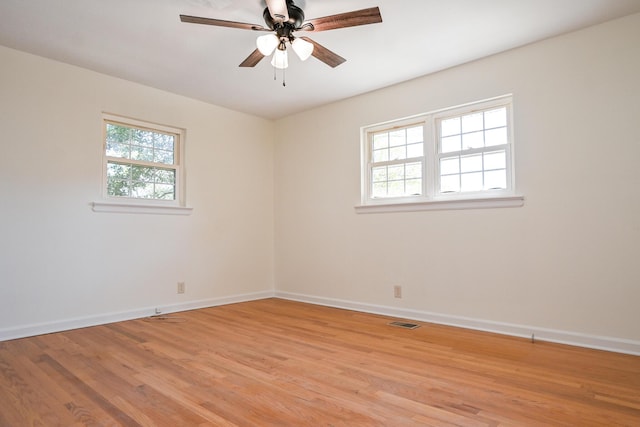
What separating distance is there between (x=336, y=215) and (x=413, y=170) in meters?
Answer: 1.12

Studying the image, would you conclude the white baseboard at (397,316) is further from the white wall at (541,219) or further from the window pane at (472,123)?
the window pane at (472,123)

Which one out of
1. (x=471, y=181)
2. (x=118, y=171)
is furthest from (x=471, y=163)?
(x=118, y=171)

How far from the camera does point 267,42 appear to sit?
261 cm

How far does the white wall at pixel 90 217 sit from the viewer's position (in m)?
3.26

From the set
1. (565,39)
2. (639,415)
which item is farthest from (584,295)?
(565,39)

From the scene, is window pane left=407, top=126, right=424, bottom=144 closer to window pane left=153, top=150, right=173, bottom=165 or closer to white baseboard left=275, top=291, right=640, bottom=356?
white baseboard left=275, top=291, right=640, bottom=356

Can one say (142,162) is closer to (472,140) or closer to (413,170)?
(413,170)

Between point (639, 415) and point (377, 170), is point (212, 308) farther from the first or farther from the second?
point (639, 415)

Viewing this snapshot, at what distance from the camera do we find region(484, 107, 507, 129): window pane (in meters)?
3.45

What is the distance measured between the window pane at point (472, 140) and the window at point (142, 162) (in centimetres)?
320

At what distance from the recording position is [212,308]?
4488mm

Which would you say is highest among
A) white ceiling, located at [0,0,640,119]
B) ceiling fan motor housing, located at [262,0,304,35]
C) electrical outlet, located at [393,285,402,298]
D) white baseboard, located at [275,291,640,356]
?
white ceiling, located at [0,0,640,119]

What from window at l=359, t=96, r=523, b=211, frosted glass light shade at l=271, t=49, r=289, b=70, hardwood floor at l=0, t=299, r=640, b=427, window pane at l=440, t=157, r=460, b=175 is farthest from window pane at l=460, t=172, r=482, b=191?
frosted glass light shade at l=271, t=49, r=289, b=70

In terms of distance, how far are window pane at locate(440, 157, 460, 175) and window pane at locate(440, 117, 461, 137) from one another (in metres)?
0.27
